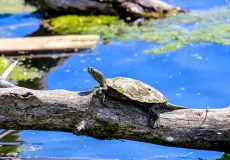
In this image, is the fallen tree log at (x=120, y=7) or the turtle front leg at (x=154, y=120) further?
the fallen tree log at (x=120, y=7)

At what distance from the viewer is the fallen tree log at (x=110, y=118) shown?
135 inches

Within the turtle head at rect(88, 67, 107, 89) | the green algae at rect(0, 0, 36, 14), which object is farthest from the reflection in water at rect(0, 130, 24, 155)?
the green algae at rect(0, 0, 36, 14)

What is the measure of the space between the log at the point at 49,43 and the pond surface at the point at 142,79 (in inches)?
7.8

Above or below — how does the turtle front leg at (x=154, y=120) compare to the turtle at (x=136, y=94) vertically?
below

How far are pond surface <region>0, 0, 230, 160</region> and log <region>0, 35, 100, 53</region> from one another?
20 centimetres

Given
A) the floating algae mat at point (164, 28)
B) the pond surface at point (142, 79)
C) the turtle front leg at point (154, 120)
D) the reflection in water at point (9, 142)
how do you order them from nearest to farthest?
the turtle front leg at point (154, 120) → the pond surface at point (142, 79) → the reflection in water at point (9, 142) → the floating algae mat at point (164, 28)

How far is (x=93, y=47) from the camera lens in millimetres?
6859

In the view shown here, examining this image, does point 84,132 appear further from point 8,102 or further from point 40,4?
point 40,4

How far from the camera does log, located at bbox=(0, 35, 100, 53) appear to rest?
270 inches

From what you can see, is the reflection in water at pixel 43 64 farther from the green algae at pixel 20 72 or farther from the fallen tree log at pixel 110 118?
the fallen tree log at pixel 110 118

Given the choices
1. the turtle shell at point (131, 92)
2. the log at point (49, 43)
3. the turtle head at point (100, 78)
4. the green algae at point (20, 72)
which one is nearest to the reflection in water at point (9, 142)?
the turtle head at point (100, 78)

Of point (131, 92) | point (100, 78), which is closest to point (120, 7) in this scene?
point (100, 78)

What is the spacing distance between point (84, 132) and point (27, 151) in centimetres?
104

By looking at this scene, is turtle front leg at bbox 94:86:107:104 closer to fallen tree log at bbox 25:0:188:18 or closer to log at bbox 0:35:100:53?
log at bbox 0:35:100:53
